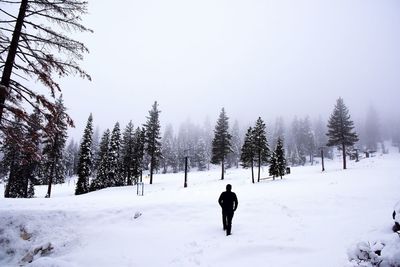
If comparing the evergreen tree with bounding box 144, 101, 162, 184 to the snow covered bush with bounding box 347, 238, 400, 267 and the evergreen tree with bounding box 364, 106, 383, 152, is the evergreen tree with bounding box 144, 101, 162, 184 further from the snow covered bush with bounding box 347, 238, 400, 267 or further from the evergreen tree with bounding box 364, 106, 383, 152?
the evergreen tree with bounding box 364, 106, 383, 152

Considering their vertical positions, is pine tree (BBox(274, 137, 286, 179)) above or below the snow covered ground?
above

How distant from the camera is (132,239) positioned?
10.5 metres

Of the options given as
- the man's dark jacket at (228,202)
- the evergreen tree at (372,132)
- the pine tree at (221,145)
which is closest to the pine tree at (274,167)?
the pine tree at (221,145)

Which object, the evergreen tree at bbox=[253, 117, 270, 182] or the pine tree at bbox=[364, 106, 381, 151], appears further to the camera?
the pine tree at bbox=[364, 106, 381, 151]

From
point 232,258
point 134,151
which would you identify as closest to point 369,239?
point 232,258

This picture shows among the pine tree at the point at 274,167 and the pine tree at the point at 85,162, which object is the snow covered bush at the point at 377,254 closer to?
the pine tree at the point at 274,167

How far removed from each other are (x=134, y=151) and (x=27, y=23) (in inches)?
1725

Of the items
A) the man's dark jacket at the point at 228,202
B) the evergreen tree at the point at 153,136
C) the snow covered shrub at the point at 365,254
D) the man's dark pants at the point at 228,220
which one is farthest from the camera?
the evergreen tree at the point at 153,136

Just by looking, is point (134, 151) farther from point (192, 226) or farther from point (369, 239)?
point (369, 239)

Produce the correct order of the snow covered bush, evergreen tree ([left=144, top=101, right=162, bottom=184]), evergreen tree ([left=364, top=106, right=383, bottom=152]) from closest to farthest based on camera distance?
1. the snow covered bush
2. evergreen tree ([left=144, top=101, right=162, bottom=184])
3. evergreen tree ([left=364, top=106, right=383, bottom=152])

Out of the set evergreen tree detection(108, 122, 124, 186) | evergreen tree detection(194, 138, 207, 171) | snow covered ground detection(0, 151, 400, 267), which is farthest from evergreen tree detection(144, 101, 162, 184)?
evergreen tree detection(194, 138, 207, 171)

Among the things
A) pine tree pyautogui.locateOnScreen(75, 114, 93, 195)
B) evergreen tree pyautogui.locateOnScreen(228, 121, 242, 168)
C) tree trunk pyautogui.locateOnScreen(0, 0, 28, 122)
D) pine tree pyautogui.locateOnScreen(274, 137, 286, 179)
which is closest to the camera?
tree trunk pyautogui.locateOnScreen(0, 0, 28, 122)

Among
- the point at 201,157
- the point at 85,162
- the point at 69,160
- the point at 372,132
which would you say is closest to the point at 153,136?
the point at 85,162

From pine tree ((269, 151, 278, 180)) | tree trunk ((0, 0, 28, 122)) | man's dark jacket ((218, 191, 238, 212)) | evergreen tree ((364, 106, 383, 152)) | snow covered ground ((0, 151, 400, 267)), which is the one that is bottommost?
snow covered ground ((0, 151, 400, 267))
